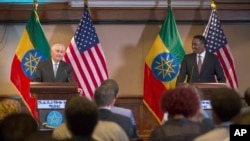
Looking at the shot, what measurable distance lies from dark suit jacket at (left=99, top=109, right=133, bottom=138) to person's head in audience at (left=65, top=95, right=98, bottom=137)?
94 centimetres

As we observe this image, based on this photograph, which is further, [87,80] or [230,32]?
[230,32]

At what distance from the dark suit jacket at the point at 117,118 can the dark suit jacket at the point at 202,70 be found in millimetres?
2765

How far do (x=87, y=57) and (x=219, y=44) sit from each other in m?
1.89

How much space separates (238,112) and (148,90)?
482 centimetres

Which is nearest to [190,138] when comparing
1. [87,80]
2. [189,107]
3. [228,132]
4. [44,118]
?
[189,107]

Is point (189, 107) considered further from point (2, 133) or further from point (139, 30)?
point (139, 30)

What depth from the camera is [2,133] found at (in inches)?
99.0

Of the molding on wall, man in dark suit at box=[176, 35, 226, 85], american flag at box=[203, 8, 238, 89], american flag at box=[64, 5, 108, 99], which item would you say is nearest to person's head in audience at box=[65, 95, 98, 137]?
man in dark suit at box=[176, 35, 226, 85]

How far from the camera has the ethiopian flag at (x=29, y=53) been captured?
7355mm

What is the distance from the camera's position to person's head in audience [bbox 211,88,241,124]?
2.83 meters

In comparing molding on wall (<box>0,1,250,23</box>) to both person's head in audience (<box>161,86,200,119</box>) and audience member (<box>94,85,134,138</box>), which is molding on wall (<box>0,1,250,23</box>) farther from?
person's head in audience (<box>161,86,200,119</box>)

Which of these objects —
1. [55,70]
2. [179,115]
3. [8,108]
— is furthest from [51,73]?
[179,115]

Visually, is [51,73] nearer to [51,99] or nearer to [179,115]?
[51,99]

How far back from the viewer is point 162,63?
750cm
